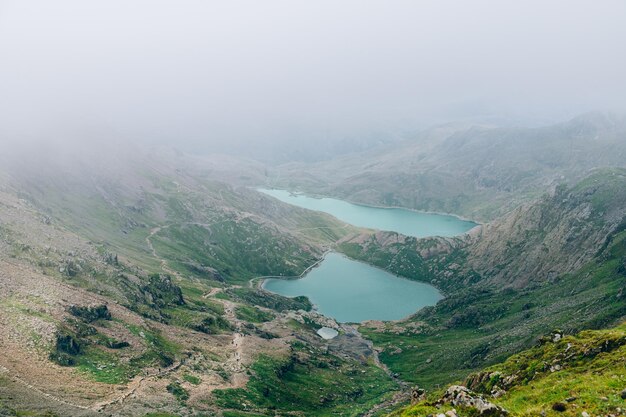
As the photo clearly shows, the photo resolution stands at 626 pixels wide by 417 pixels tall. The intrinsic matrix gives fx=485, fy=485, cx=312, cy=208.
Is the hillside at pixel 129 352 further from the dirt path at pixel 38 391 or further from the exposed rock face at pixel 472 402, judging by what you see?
the exposed rock face at pixel 472 402

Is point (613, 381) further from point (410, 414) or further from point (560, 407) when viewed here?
point (410, 414)

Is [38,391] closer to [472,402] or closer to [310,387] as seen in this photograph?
[472,402]

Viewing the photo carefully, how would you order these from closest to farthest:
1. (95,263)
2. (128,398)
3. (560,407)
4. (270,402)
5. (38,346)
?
(560,407), (128,398), (38,346), (270,402), (95,263)

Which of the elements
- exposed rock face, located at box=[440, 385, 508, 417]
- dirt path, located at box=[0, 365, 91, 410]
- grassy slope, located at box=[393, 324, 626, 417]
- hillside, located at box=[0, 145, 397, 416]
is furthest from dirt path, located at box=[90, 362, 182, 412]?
exposed rock face, located at box=[440, 385, 508, 417]

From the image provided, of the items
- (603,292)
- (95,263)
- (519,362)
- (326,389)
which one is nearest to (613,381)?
(519,362)

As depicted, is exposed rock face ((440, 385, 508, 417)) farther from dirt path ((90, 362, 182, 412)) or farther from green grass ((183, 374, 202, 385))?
green grass ((183, 374, 202, 385))

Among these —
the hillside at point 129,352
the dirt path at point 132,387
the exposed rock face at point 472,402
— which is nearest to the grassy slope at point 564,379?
the exposed rock face at point 472,402

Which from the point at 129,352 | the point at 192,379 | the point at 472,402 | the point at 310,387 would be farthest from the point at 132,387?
the point at 472,402

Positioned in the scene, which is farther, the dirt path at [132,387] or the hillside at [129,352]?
the hillside at [129,352]
